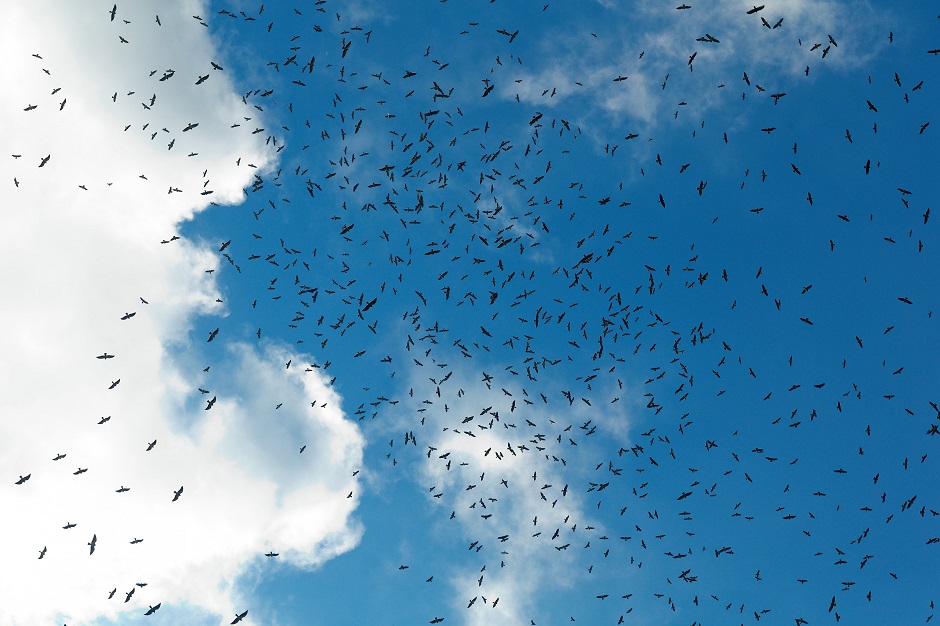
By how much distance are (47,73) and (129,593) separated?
3078 centimetres

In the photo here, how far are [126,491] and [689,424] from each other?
119 feet

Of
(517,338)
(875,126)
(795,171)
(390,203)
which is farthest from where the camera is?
(517,338)

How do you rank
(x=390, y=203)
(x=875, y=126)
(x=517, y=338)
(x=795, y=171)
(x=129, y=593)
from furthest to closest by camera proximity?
(x=517, y=338) → (x=390, y=203) → (x=795, y=171) → (x=875, y=126) → (x=129, y=593)

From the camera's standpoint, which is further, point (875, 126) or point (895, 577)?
point (895, 577)

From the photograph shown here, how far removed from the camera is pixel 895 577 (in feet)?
150

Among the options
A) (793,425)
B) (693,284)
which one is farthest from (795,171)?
(793,425)

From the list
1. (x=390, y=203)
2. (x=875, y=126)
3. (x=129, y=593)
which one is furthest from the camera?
(x=390, y=203)

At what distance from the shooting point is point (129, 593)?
3612 centimetres

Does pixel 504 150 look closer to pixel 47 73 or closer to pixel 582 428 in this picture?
pixel 582 428

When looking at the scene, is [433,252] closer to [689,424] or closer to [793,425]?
[689,424]

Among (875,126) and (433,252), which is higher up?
(875,126)

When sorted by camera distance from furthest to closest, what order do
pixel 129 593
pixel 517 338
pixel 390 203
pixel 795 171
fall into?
pixel 517 338 < pixel 390 203 < pixel 795 171 < pixel 129 593

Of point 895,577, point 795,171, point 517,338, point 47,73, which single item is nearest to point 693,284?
point 795,171

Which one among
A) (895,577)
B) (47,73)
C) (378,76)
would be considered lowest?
(895,577)
